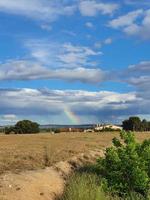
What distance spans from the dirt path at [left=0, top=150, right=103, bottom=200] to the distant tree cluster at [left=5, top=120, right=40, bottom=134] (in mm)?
34495

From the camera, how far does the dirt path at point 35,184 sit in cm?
1406

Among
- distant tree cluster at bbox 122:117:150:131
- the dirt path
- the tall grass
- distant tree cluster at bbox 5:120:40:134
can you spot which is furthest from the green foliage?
distant tree cluster at bbox 122:117:150:131

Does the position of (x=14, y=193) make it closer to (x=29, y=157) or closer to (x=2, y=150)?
(x=29, y=157)

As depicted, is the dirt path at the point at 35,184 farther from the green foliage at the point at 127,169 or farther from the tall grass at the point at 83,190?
the green foliage at the point at 127,169

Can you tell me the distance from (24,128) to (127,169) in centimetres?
3588

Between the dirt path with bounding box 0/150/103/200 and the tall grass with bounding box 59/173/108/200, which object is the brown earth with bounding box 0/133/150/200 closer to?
the dirt path with bounding box 0/150/103/200

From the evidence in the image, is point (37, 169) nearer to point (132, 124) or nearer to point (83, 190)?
point (83, 190)

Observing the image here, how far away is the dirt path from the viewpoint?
46.1 ft

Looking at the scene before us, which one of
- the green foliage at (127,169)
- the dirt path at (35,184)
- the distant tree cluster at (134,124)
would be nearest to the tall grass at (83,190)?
the dirt path at (35,184)

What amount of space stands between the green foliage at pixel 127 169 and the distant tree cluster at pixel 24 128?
34177mm

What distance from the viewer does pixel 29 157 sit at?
21.9 m

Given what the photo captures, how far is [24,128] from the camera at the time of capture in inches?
2124

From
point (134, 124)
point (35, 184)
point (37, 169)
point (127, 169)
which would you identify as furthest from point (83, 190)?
point (134, 124)

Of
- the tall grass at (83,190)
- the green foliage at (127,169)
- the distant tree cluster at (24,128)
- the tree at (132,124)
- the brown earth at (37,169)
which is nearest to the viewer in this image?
the brown earth at (37,169)
